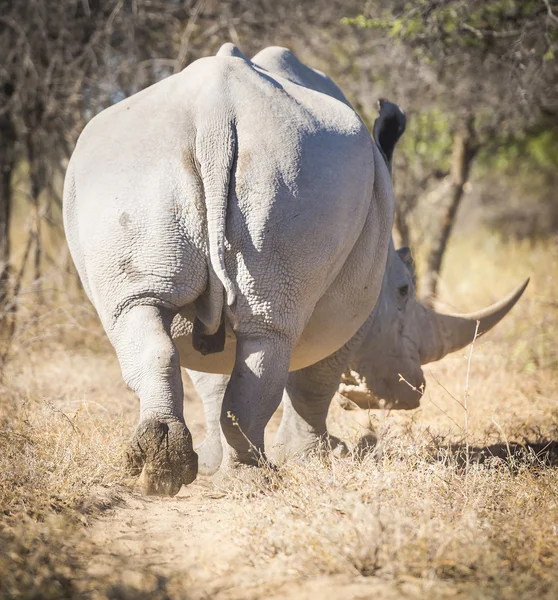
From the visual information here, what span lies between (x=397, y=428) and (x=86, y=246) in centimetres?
271

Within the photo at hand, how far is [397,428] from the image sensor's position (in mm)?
5102

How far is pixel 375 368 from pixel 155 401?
6.74ft

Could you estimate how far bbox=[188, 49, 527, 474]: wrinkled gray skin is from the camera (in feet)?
14.6

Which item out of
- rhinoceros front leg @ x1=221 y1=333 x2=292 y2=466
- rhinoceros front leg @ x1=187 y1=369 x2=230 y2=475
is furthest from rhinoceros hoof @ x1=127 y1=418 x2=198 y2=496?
rhinoceros front leg @ x1=187 y1=369 x2=230 y2=475

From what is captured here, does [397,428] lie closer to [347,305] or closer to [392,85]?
[347,305]

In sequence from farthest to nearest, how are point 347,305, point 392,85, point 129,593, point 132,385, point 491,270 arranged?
point 491,270 < point 392,85 < point 347,305 < point 132,385 < point 129,593

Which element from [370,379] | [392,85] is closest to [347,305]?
[370,379]

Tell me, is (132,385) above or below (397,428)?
above

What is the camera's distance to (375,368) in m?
4.73

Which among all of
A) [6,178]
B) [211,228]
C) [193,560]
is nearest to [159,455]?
[193,560]

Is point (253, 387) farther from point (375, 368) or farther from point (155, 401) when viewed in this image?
point (375, 368)

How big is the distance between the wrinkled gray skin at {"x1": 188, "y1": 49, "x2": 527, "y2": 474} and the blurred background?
1.78 metres

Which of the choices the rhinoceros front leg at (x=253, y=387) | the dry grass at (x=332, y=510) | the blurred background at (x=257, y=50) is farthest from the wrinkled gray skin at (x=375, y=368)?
the blurred background at (x=257, y=50)

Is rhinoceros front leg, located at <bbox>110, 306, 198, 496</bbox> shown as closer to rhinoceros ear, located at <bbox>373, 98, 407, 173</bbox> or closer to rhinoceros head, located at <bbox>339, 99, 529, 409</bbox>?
rhinoceros head, located at <bbox>339, 99, 529, 409</bbox>
